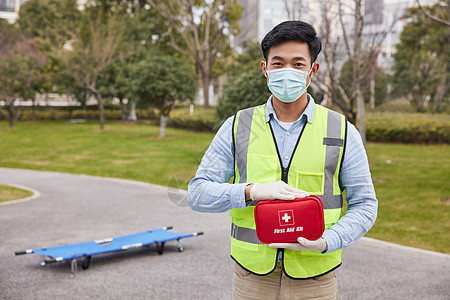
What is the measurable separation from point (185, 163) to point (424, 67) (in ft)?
67.6

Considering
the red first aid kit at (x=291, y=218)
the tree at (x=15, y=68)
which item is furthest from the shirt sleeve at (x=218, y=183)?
the tree at (x=15, y=68)

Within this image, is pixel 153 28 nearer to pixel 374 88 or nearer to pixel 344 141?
pixel 374 88

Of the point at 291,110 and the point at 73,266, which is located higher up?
the point at 291,110

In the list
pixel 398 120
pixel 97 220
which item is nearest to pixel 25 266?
pixel 97 220

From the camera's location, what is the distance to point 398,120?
924 inches

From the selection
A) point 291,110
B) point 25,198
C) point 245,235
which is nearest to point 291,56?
point 291,110

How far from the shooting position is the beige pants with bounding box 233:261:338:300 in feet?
7.00

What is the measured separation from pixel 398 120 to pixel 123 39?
21228mm

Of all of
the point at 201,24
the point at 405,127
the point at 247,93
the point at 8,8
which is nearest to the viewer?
the point at 247,93

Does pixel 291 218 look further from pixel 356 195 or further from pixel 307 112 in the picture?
pixel 307 112

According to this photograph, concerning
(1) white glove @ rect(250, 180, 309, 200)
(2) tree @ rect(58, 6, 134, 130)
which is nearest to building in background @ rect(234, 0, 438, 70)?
(1) white glove @ rect(250, 180, 309, 200)

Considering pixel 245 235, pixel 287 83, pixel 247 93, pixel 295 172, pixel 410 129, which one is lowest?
pixel 410 129

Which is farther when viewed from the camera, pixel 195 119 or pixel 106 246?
pixel 195 119

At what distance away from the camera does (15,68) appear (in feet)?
101
